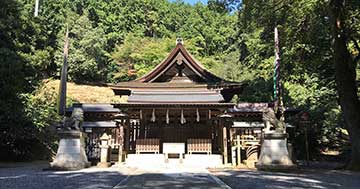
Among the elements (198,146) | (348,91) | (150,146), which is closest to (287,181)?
(348,91)

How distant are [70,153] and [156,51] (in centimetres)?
3271

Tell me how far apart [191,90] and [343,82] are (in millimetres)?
8052

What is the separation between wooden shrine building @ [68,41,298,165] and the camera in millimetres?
16703

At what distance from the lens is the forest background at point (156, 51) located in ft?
49.8

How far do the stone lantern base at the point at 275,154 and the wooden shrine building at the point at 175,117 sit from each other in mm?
3561

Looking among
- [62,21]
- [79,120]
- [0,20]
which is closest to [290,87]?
[79,120]

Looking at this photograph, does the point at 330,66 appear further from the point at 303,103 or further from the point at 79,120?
the point at 79,120

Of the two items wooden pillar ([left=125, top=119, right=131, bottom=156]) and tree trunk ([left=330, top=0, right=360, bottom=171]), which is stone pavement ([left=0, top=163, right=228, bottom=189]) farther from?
wooden pillar ([left=125, top=119, right=131, bottom=156])

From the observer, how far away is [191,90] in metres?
18.8

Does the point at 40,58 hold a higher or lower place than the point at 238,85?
higher

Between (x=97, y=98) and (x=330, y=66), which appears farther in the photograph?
(x=97, y=98)

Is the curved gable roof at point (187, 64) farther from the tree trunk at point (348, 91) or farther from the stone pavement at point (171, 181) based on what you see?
the stone pavement at point (171, 181)

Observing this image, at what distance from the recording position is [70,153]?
41.3ft

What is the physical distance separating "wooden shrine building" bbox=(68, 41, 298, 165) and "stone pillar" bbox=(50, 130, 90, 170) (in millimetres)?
3717
